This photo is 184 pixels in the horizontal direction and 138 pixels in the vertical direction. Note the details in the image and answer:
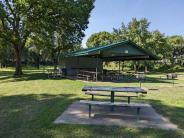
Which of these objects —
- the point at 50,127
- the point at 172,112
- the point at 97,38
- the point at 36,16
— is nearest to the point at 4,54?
the point at 97,38

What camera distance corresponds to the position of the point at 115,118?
749cm

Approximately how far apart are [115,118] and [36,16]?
19618mm

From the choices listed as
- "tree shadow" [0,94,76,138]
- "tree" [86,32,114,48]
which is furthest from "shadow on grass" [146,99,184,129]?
"tree" [86,32,114,48]

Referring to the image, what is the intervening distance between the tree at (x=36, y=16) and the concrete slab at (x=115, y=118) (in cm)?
1690

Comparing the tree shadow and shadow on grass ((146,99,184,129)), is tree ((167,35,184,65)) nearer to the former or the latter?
shadow on grass ((146,99,184,129))

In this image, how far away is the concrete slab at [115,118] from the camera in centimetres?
688

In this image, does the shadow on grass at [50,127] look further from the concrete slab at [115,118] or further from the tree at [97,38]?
the tree at [97,38]

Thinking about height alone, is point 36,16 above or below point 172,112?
above

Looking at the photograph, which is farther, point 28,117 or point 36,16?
point 36,16

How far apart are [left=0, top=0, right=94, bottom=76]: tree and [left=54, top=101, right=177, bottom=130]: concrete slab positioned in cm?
1690

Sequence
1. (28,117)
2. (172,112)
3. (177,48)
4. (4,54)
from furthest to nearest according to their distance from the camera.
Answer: (177,48)
(4,54)
(172,112)
(28,117)

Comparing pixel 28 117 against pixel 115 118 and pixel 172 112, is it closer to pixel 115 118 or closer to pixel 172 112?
pixel 115 118

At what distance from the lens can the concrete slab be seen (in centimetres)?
688

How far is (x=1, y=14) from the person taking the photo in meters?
23.4
